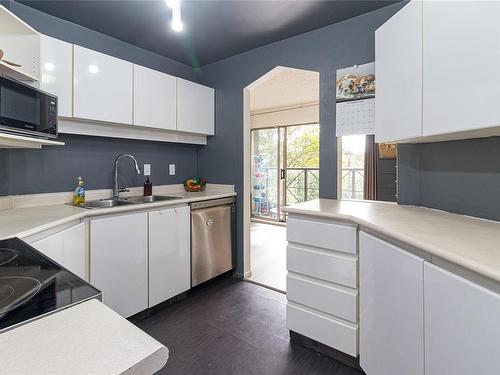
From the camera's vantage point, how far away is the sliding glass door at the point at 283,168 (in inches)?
216

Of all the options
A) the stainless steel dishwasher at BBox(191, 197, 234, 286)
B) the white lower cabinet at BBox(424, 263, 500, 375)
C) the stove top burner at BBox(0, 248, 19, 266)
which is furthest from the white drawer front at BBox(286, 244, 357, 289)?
the stove top burner at BBox(0, 248, 19, 266)

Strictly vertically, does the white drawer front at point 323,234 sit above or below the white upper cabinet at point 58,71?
below

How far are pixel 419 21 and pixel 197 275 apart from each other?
2455mm

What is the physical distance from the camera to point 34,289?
2.09ft

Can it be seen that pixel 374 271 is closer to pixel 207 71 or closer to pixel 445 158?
pixel 445 158

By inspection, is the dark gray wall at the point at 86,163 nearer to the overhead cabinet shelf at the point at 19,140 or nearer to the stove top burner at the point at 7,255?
the overhead cabinet shelf at the point at 19,140

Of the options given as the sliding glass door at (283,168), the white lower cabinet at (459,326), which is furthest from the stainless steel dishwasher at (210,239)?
the sliding glass door at (283,168)

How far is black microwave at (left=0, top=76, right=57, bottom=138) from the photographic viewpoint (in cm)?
137

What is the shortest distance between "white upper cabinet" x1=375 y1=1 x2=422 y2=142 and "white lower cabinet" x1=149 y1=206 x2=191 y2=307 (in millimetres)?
1716

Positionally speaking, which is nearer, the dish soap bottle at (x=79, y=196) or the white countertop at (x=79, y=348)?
the white countertop at (x=79, y=348)

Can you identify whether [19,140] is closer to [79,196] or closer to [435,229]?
[79,196]

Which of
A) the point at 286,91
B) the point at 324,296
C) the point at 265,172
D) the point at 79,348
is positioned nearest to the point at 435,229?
the point at 324,296

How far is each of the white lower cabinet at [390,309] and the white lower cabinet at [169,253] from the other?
152 centimetres

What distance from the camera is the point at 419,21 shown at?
1.33 meters
